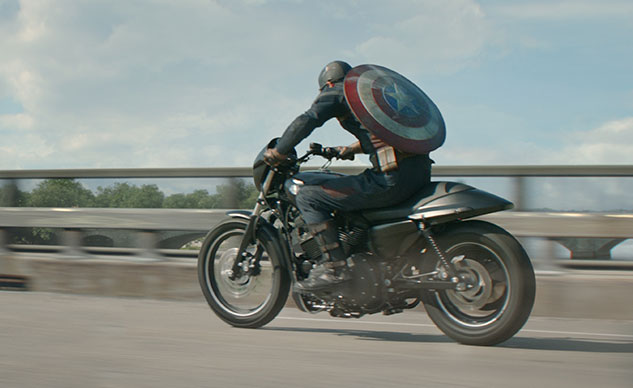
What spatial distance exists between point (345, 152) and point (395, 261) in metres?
1.06

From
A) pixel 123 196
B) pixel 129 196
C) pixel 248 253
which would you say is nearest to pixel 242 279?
pixel 248 253

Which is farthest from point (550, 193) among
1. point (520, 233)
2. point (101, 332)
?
point (101, 332)

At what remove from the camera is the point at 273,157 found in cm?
604

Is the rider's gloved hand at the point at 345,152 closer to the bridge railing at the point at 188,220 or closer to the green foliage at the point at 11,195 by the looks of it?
the bridge railing at the point at 188,220

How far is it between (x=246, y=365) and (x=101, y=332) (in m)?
1.73

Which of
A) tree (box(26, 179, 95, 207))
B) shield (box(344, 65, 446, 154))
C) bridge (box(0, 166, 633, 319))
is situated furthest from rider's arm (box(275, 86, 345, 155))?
tree (box(26, 179, 95, 207))

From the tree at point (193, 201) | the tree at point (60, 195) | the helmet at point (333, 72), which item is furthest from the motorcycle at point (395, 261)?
the tree at point (60, 195)

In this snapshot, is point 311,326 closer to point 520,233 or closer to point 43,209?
point 520,233

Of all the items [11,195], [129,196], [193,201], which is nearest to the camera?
[193,201]

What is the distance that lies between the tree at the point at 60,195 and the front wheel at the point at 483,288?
5.05 meters

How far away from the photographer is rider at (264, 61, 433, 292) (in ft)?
18.0

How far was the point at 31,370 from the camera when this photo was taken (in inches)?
173

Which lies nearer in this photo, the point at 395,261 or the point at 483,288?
the point at 483,288

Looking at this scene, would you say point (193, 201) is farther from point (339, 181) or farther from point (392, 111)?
point (392, 111)
